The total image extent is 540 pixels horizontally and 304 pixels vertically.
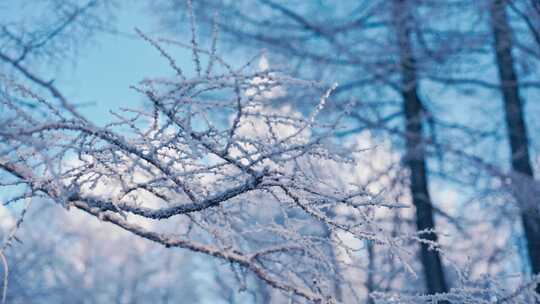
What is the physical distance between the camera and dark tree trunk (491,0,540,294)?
5.92 meters

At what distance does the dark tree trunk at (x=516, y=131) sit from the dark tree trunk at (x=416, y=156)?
95cm

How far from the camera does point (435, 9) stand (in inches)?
240

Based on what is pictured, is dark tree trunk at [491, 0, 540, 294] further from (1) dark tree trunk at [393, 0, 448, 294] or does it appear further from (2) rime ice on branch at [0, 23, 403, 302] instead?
(2) rime ice on branch at [0, 23, 403, 302]

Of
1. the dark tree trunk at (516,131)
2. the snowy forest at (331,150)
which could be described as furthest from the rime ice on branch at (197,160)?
the dark tree trunk at (516,131)

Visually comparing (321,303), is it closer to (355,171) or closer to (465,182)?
(465,182)

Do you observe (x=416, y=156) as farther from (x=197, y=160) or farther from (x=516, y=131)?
(x=197, y=160)

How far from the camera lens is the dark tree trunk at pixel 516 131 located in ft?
19.4

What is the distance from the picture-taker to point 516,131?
274 inches

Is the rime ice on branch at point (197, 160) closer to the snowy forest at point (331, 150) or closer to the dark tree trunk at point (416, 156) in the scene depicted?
the snowy forest at point (331, 150)

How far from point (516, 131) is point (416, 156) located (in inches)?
46.3

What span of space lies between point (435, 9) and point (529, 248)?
2.86m

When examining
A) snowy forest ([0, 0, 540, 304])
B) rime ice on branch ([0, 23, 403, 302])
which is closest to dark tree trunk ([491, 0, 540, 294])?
snowy forest ([0, 0, 540, 304])

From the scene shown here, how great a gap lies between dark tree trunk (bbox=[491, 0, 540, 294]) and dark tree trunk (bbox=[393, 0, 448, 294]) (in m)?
0.95

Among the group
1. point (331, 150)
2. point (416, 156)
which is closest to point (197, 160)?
point (331, 150)
